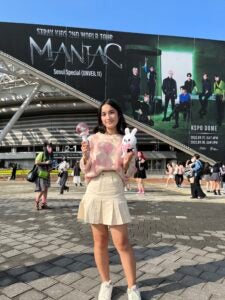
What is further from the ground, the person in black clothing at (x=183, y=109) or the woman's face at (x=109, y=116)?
the person in black clothing at (x=183, y=109)

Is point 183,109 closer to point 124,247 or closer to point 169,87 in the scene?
point 169,87

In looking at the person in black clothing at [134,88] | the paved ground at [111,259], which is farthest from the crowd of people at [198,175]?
the person in black clothing at [134,88]

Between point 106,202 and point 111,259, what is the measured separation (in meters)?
1.52

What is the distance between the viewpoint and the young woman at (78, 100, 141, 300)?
10.1 ft

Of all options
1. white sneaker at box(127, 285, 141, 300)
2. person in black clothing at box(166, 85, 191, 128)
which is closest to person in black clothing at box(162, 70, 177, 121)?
person in black clothing at box(166, 85, 191, 128)

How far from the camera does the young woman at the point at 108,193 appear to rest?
309 cm

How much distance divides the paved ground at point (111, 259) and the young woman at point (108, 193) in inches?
13.2

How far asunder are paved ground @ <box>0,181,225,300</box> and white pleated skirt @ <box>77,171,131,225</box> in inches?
29.1

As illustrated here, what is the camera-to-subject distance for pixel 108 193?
3121 millimetres

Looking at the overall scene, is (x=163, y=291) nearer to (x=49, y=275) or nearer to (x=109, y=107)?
(x=49, y=275)

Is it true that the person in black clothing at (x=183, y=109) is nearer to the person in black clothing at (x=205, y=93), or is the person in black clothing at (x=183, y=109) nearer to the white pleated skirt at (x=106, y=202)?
the person in black clothing at (x=205, y=93)

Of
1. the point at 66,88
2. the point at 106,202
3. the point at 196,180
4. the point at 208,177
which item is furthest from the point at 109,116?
the point at 66,88

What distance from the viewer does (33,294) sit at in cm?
332

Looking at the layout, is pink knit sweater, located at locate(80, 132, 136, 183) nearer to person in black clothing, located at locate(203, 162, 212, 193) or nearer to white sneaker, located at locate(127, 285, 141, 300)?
white sneaker, located at locate(127, 285, 141, 300)
